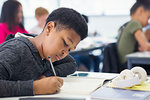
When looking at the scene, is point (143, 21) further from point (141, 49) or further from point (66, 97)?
point (66, 97)

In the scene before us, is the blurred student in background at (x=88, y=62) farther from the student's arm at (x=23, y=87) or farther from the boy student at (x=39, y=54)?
the student's arm at (x=23, y=87)

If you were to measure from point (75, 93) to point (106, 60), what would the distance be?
1642 millimetres

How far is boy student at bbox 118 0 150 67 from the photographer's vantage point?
2.64 meters

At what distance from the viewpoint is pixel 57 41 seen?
1055 millimetres

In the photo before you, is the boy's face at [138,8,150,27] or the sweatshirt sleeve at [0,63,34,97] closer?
the sweatshirt sleeve at [0,63,34,97]

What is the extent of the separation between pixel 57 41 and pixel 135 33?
1.77m

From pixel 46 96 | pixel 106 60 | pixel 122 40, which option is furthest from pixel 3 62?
pixel 122 40

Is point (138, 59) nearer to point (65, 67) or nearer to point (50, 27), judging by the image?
point (65, 67)

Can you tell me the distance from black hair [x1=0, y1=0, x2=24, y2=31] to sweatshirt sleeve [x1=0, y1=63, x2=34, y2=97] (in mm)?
2173

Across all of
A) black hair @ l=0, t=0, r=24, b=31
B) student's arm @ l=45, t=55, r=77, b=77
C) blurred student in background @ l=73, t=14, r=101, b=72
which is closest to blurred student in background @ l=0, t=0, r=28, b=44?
black hair @ l=0, t=0, r=24, b=31

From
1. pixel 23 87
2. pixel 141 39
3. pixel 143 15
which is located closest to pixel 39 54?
pixel 23 87

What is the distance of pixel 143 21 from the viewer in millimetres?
2826

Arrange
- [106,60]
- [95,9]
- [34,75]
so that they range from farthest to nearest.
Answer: [95,9] < [106,60] < [34,75]

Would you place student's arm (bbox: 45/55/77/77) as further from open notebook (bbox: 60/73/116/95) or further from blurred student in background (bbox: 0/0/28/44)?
blurred student in background (bbox: 0/0/28/44)
